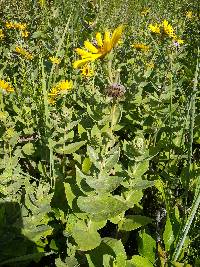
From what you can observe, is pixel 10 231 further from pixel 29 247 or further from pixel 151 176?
pixel 151 176

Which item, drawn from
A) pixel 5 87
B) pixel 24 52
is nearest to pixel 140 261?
pixel 5 87

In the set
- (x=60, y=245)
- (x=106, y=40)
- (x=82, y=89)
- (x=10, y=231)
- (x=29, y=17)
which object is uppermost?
(x=29, y=17)

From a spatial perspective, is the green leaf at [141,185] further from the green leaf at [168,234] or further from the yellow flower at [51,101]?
the yellow flower at [51,101]

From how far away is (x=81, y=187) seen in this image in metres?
1.68

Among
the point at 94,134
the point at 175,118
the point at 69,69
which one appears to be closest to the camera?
the point at 94,134

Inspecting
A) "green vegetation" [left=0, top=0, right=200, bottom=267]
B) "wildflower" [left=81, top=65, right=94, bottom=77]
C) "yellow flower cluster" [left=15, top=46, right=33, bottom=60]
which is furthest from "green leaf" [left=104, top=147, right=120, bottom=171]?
"yellow flower cluster" [left=15, top=46, right=33, bottom=60]

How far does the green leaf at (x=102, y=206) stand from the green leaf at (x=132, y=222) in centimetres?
23

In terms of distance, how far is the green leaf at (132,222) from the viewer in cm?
180

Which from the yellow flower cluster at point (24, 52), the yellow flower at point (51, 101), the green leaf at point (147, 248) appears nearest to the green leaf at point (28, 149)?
the yellow flower at point (51, 101)

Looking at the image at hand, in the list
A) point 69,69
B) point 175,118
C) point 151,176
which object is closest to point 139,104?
point 175,118

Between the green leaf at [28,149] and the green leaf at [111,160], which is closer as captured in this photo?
the green leaf at [111,160]

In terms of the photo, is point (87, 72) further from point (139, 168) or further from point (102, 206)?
point (102, 206)

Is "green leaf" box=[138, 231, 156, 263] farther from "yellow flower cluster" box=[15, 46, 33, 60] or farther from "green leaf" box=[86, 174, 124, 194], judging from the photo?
"yellow flower cluster" box=[15, 46, 33, 60]

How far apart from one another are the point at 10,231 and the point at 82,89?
1709 millimetres
